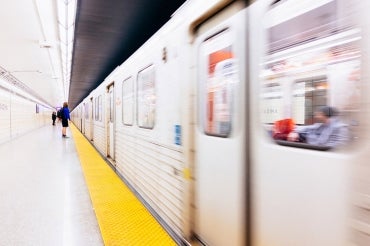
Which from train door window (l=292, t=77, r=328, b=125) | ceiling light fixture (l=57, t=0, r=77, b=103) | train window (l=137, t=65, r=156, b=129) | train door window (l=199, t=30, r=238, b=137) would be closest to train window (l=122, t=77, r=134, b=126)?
train window (l=137, t=65, r=156, b=129)

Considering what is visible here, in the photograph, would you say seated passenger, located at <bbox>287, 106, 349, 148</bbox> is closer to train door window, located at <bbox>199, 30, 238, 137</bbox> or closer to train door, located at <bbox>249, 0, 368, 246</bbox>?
train door, located at <bbox>249, 0, 368, 246</bbox>

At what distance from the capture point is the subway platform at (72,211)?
9.81 feet

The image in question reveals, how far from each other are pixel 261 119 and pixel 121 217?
2.30m

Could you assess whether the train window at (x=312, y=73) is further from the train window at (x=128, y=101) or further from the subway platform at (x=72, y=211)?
the train window at (x=128, y=101)

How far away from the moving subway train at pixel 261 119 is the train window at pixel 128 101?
1497 mm

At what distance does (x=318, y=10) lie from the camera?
1.43m

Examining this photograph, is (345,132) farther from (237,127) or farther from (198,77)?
(198,77)

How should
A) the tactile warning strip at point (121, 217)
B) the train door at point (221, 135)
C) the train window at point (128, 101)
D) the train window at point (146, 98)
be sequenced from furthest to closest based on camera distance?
the train window at point (128, 101)
the train window at point (146, 98)
the tactile warning strip at point (121, 217)
the train door at point (221, 135)

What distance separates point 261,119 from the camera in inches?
71.3

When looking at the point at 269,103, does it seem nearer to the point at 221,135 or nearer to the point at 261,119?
the point at 261,119

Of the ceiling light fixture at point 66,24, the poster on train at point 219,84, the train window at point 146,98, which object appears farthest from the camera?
the ceiling light fixture at point 66,24

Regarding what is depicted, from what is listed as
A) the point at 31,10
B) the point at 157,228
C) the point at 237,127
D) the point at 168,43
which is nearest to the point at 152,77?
the point at 168,43

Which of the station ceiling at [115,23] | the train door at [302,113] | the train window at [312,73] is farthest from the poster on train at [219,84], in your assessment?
the station ceiling at [115,23]

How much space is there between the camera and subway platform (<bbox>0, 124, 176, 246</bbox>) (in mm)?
2990
